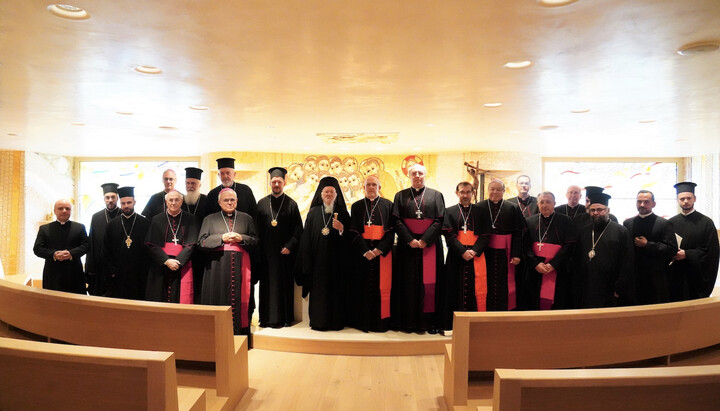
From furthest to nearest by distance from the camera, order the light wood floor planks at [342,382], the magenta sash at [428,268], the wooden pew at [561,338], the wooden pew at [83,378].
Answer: the magenta sash at [428,268] < the light wood floor planks at [342,382] < the wooden pew at [561,338] < the wooden pew at [83,378]

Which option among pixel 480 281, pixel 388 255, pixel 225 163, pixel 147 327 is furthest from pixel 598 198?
pixel 147 327

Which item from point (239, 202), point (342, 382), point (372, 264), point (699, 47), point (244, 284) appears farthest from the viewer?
point (239, 202)

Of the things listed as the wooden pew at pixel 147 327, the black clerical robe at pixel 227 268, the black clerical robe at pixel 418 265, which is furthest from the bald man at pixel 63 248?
the black clerical robe at pixel 418 265

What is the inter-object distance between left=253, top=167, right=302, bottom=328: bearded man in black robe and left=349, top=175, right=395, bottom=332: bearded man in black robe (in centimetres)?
66

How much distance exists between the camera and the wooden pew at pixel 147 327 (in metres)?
2.45

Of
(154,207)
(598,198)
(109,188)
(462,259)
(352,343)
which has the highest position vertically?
(109,188)

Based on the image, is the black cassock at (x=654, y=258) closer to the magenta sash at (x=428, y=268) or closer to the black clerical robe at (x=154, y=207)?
the magenta sash at (x=428, y=268)

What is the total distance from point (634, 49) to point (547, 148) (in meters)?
6.58

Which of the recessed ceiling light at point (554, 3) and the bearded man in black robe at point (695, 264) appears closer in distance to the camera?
the recessed ceiling light at point (554, 3)

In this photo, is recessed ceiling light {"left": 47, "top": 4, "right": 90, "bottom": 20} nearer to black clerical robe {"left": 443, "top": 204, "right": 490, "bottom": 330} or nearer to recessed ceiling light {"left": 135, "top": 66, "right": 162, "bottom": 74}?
recessed ceiling light {"left": 135, "top": 66, "right": 162, "bottom": 74}

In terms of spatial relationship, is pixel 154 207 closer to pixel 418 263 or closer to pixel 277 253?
pixel 277 253

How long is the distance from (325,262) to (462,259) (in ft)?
4.36

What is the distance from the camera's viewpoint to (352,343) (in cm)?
406

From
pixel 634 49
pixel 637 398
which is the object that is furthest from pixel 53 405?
pixel 634 49
